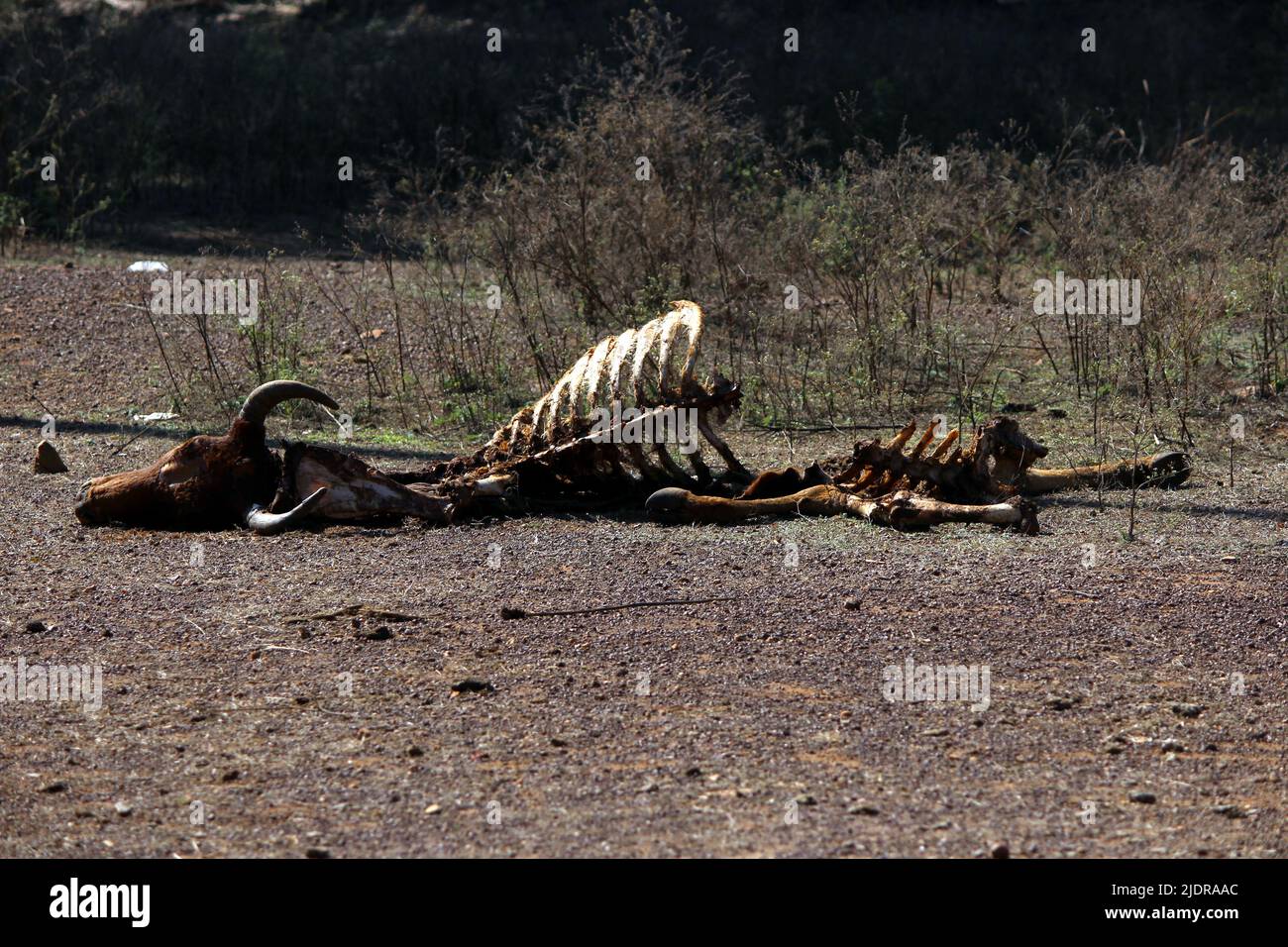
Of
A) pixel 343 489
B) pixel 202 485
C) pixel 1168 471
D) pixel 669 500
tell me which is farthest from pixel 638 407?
pixel 1168 471

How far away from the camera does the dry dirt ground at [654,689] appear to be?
3.83m

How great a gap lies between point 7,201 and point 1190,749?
14.3 metres

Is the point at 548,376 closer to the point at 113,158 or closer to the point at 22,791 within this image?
the point at 22,791

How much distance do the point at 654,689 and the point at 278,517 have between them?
265cm

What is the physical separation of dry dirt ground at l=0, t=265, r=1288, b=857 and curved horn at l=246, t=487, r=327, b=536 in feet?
0.39

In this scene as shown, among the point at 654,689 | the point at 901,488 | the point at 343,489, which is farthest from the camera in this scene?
the point at 901,488

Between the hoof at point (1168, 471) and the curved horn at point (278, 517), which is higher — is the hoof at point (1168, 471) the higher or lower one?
the higher one

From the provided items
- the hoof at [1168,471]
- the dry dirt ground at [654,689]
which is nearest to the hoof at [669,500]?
the dry dirt ground at [654,689]

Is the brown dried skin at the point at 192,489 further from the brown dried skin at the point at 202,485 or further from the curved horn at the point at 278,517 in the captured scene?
the curved horn at the point at 278,517

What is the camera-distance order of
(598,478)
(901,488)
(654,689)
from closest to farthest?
1. (654,689)
2. (901,488)
3. (598,478)

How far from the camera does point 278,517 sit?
270 inches

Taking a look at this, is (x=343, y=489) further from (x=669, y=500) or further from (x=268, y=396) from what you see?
(x=669, y=500)

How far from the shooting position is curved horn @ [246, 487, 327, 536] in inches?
265

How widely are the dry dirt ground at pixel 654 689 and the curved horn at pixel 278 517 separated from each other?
119 mm
